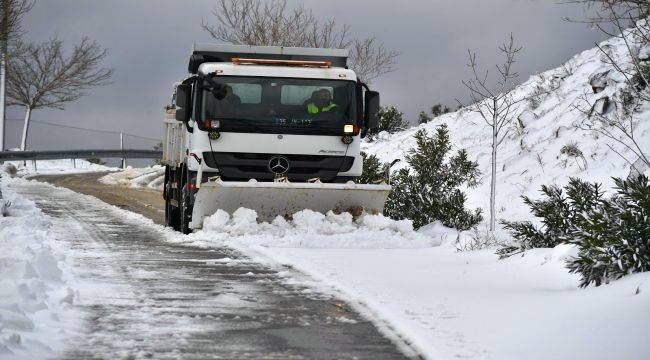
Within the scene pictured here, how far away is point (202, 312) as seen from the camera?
22.8 feet

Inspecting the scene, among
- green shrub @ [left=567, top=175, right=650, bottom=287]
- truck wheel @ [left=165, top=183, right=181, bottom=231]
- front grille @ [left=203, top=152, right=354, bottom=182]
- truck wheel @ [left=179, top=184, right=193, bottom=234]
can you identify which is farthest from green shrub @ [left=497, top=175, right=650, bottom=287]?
truck wheel @ [left=165, top=183, right=181, bottom=231]

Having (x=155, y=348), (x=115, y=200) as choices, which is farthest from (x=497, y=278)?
(x=115, y=200)

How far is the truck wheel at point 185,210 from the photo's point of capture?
1460cm

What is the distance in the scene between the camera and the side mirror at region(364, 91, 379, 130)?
14.0 meters

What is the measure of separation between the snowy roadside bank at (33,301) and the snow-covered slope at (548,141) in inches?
473

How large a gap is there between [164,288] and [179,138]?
8073mm

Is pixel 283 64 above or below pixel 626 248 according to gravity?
above

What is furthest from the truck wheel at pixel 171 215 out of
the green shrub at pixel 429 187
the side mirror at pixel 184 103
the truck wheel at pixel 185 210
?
the green shrub at pixel 429 187

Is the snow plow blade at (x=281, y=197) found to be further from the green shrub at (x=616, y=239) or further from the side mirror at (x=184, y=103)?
the green shrub at (x=616, y=239)

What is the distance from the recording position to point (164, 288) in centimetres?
820

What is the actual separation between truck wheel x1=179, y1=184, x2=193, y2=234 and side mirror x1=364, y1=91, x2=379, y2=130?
2973 mm

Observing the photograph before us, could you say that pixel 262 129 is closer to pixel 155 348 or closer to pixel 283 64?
pixel 283 64

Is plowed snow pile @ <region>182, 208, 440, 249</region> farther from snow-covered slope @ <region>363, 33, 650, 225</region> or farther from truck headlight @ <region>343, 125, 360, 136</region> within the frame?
snow-covered slope @ <region>363, 33, 650, 225</region>

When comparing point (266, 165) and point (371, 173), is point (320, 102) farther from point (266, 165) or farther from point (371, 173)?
point (371, 173)
